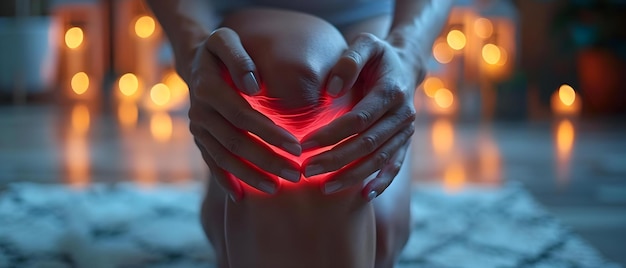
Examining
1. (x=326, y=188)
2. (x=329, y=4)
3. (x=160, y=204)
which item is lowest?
(x=326, y=188)

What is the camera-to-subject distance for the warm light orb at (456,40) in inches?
139

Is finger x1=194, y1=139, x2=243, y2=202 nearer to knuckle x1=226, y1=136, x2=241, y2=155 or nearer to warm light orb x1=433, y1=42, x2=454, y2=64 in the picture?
knuckle x1=226, y1=136, x2=241, y2=155

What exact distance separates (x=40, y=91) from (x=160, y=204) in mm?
2479

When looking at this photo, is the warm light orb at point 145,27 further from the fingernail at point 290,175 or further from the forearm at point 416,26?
the fingernail at point 290,175

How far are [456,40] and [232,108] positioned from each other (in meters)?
2.99

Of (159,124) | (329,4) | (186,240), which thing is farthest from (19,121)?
(329,4)

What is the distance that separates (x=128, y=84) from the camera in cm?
360

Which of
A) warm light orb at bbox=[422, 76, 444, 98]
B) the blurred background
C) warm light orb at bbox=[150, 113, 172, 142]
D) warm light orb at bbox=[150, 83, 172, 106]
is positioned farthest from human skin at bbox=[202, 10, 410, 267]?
warm light orb at bbox=[422, 76, 444, 98]

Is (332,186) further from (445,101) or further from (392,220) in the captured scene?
(445,101)

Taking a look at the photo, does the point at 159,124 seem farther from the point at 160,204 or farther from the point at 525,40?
the point at 525,40

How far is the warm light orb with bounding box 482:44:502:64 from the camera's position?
3.42 metres

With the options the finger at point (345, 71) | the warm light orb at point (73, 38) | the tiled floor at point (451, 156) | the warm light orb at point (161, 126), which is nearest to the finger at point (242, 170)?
the finger at point (345, 71)

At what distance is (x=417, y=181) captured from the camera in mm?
1802

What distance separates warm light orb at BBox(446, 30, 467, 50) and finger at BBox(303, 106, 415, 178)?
293 centimetres
